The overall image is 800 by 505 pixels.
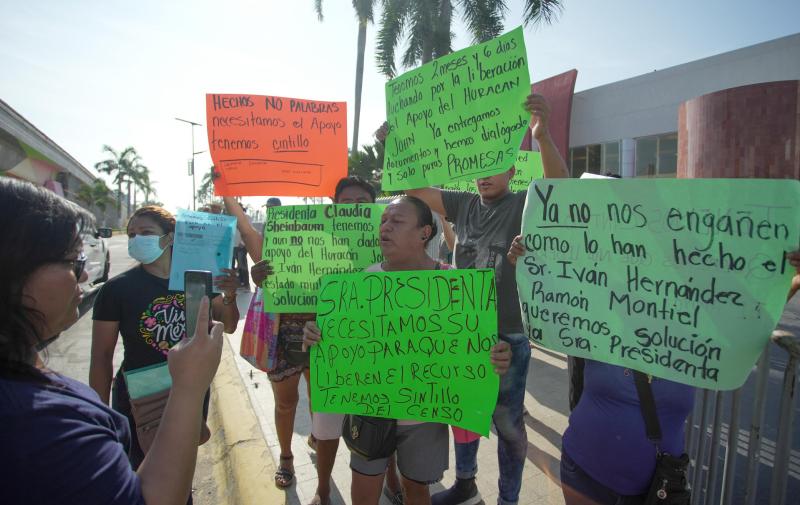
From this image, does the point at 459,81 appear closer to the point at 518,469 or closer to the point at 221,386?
the point at 518,469

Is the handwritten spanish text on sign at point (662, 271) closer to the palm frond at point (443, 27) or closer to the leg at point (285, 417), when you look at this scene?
the leg at point (285, 417)

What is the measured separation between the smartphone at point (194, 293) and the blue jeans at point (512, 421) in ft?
5.27

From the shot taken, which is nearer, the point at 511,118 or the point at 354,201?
the point at 511,118

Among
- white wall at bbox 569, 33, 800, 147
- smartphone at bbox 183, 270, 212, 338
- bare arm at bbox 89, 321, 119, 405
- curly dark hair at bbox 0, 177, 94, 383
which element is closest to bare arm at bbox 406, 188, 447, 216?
smartphone at bbox 183, 270, 212, 338

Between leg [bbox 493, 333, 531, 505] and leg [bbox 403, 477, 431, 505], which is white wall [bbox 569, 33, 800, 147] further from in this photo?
leg [bbox 403, 477, 431, 505]

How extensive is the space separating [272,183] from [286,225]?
14.4 inches

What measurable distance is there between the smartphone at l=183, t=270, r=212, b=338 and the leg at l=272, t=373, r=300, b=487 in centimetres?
165

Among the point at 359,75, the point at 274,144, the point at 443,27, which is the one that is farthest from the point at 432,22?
the point at 274,144

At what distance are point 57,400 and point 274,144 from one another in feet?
6.96

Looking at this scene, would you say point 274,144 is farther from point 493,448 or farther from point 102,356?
point 493,448

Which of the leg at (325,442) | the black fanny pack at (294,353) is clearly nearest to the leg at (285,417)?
the black fanny pack at (294,353)

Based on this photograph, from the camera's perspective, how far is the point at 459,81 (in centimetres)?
226

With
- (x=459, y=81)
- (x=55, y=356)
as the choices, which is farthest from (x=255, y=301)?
(x=55, y=356)

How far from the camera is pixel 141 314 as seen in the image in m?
2.14
